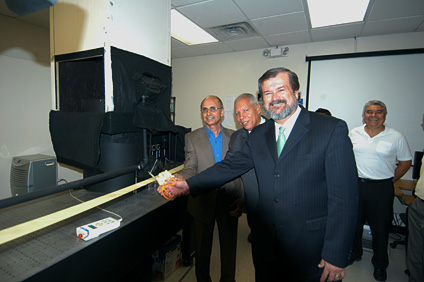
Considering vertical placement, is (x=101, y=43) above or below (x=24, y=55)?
below

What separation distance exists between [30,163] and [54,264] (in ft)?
6.67

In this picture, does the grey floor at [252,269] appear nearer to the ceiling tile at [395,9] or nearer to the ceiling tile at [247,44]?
the ceiling tile at [395,9]

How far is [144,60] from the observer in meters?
1.99

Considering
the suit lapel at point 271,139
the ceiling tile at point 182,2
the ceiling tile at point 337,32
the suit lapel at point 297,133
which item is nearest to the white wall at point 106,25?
the ceiling tile at point 182,2

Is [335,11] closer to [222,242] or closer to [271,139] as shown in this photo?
[271,139]

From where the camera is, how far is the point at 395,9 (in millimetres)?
2607

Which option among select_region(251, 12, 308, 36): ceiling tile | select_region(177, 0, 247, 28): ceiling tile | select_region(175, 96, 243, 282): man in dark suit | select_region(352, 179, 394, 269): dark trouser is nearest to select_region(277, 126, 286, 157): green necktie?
select_region(175, 96, 243, 282): man in dark suit

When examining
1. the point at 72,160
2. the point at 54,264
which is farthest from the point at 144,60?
the point at 54,264

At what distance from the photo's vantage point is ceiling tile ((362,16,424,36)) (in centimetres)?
289

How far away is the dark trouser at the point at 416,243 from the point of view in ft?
6.61

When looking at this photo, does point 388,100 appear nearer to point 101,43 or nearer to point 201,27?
point 201,27

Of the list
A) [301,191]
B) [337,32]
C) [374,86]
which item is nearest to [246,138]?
[301,191]

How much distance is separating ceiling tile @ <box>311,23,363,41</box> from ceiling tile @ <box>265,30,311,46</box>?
0.12m

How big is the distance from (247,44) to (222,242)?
332cm
